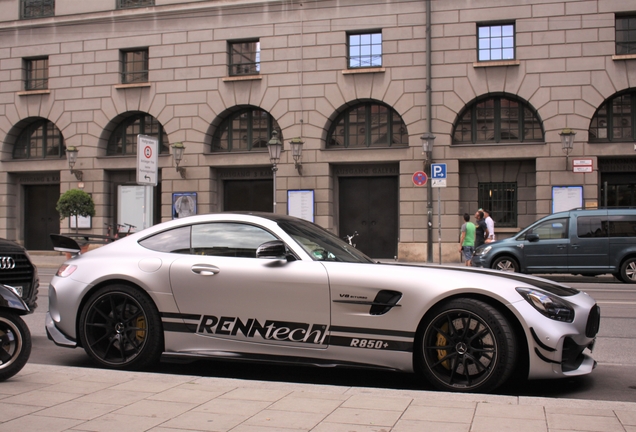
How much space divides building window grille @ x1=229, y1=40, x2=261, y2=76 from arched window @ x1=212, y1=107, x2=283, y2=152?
1469 millimetres

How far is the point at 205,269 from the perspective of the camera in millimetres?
5809

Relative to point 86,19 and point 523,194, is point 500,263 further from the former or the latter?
point 86,19

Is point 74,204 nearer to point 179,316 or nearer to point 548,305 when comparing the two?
point 179,316

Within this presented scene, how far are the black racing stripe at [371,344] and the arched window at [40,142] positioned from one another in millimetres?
25163

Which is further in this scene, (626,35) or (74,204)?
(74,204)

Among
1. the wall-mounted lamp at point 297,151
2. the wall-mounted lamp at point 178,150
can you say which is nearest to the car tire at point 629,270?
the wall-mounted lamp at point 297,151

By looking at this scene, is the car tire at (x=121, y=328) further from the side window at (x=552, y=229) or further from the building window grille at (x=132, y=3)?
the building window grille at (x=132, y=3)

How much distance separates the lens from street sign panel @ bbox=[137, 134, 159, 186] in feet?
55.7

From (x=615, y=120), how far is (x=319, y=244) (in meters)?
19.7

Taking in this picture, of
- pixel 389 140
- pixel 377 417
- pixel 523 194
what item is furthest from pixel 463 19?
pixel 377 417

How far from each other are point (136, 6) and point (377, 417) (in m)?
25.7

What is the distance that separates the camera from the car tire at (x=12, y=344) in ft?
17.2

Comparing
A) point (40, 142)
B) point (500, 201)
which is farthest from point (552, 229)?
point (40, 142)

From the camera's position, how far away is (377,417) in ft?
13.7
